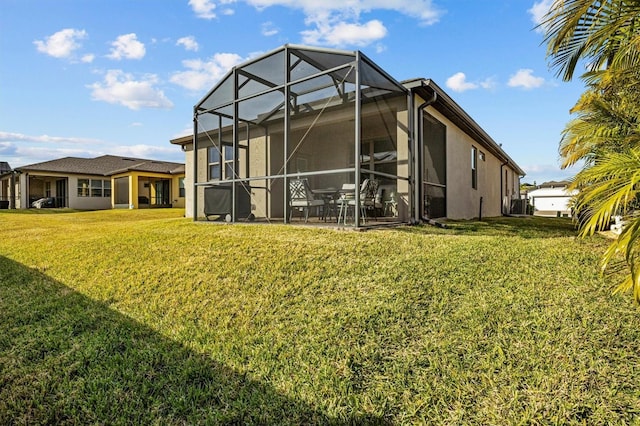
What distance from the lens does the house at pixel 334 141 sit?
7.21m

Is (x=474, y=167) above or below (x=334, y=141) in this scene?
below

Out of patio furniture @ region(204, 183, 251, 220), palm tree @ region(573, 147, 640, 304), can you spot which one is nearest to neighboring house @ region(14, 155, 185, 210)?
patio furniture @ region(204, 183, 251, 220)

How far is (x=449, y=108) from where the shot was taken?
29.8 ft

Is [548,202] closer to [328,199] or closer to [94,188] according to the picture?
[328,199]

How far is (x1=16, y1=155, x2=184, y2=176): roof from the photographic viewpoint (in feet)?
72.3

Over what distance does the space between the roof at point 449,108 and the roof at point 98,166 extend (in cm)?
1751

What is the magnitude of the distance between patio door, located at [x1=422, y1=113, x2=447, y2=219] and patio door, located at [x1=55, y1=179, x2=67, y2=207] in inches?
966

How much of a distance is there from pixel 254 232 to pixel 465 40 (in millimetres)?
7939

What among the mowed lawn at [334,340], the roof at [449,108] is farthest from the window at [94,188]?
the roof at [449,108]

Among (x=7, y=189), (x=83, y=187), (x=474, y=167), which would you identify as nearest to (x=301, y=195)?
(x=474, y=167)

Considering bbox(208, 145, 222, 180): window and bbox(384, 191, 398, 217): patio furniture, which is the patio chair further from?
bbox(208, 145, 222, 180): window

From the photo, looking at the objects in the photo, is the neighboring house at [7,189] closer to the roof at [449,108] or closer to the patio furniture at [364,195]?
the patio furniture at [364,195]

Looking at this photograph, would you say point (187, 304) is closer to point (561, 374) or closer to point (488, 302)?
point (488, 302)

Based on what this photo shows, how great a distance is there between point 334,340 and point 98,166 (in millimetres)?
28562
